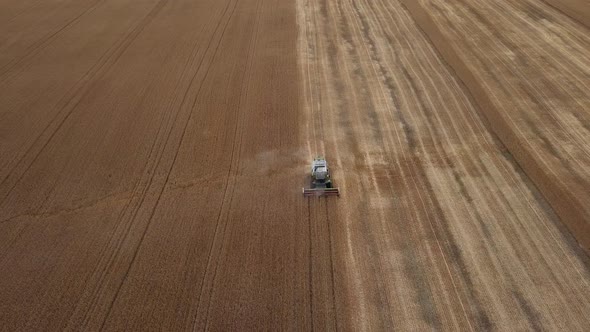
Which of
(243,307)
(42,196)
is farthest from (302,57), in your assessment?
(243,307)

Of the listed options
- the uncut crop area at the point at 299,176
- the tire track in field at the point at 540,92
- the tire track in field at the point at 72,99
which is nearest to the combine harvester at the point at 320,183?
the uncut crop area at the point at 299,176

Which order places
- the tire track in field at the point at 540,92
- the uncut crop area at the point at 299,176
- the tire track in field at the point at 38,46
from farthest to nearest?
1. the tire track in field at the point at 38,46
2. the tire track in field at the point at 540,92
3. the uncut crop area at the point at 299,176

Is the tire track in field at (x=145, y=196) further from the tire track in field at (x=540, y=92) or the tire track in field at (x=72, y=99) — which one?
the tire track in field at (x=540, y=92)

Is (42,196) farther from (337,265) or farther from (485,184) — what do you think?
(485,184)

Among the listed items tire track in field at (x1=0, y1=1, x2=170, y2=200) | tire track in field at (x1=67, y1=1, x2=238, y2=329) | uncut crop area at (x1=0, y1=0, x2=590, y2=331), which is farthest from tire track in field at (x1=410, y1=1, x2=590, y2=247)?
tire track in field at (x1=0, y1=1, x2=170, y2=200)

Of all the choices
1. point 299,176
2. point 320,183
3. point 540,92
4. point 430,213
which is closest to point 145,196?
point 299,176

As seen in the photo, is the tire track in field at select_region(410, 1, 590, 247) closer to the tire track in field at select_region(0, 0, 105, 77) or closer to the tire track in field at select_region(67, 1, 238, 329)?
the tire track in field at select_region(67, 1, 238, 329)
